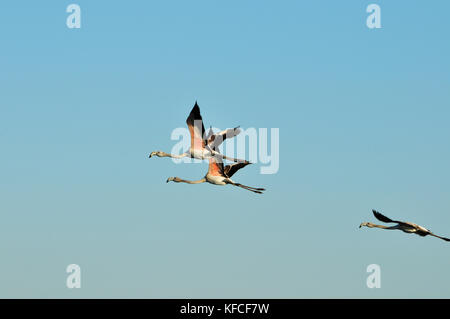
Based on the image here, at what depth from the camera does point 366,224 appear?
6644 cm

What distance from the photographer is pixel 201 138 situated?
193 feet

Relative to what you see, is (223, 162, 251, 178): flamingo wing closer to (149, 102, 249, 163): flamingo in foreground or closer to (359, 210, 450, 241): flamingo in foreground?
(149, 102, 249, 163): flamingo in foreground

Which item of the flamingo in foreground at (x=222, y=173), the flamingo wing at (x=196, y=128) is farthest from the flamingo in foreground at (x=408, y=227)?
the flamingo wing at (x=196, y=128)

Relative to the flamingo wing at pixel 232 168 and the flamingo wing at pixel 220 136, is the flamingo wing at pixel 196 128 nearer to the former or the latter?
the flamingo wing at pixel 220 136

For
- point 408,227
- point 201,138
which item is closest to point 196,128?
point 201,138

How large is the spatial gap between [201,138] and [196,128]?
126cm

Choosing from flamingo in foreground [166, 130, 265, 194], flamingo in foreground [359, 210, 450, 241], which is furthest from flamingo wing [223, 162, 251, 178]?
flamingo in foreground [359, 210, 450, 241]

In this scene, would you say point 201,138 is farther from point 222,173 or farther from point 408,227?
point 408,227

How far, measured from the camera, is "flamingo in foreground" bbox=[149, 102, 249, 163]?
56.9 metres
